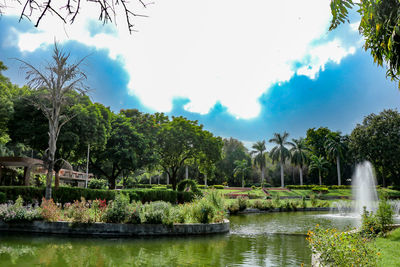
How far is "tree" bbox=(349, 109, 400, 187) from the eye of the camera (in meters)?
53.2

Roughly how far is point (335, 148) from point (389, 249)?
61.4m

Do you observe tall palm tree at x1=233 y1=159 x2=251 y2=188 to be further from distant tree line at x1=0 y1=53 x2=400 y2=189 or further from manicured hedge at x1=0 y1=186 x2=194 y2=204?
manicured hedge at x1=0 y1=186 x2=194 y2=204

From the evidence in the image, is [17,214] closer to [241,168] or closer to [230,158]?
[241,168]

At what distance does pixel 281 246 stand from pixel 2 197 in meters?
15.1

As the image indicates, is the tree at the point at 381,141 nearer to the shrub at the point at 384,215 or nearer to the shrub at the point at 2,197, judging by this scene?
the shrub at the point at 384,215

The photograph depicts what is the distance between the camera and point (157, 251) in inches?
405

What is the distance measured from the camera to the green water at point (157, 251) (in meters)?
8.64

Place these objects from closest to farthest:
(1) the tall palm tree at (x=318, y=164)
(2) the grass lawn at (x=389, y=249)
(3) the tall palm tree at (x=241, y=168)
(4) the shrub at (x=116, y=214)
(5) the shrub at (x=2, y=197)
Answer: (2) the grass lawn at (x=389, y=249), (4) the shrub at (x=116, y=214), (5) the shrub at (x=2, y=197), (1) the tall palm tree at (x=318, y=164), (3) the tall palm tree at (x=241, y=168)

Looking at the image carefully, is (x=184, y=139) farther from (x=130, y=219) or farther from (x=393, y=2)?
(x=393, y=2)

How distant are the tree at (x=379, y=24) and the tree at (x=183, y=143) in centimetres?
3258

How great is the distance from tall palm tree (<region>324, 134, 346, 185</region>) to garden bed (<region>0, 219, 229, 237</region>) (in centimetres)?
5741

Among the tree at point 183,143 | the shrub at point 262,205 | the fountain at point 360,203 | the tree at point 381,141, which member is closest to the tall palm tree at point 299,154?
the tree at point 381,141

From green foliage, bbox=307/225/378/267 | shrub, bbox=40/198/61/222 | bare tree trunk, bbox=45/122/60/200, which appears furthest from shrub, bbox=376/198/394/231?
bare tree trunk, bbox=45/122/60/200

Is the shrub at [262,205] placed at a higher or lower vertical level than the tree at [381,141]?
lower
